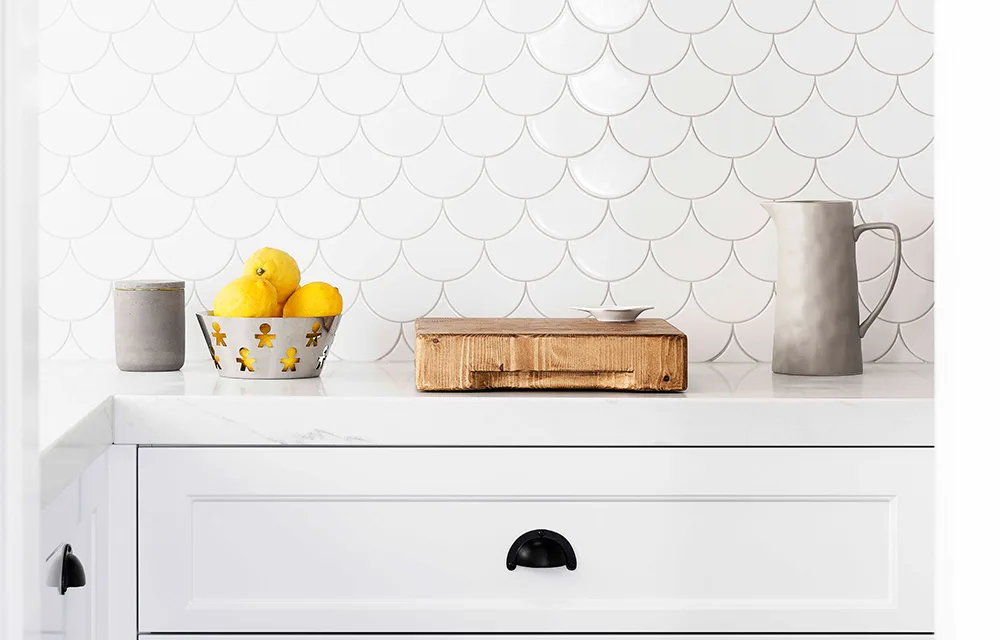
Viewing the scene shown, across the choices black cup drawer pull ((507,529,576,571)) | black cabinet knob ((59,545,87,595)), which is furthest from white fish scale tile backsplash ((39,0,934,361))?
black cabinet knob ((59,545,87,595))

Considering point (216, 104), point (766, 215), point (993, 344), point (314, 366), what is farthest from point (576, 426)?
point (216, 104)

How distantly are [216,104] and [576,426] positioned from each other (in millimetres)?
821

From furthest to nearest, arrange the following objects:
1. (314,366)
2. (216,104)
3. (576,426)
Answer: (216,104) → (314,366) → (576,426)

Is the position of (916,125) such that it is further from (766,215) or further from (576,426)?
(576,426)

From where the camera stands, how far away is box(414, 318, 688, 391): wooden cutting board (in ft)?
3.97

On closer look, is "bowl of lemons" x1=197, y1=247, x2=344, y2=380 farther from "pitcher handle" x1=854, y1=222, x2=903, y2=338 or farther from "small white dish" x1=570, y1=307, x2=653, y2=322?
"pitcher handle" x1=854, y1=222, x2=903, y2=338

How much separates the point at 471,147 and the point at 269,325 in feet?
1.54

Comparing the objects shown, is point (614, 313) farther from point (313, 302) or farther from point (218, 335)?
point (218, 335)

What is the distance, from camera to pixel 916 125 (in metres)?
1.59

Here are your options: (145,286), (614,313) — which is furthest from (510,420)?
(145,286)

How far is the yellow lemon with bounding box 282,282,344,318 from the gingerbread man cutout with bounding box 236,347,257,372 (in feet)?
0.27

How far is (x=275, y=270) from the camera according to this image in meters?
1.36

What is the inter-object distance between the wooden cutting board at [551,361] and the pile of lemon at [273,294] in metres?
0.20

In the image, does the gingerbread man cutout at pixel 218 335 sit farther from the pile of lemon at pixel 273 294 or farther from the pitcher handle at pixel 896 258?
the pitcher handle at pixel 896 258
